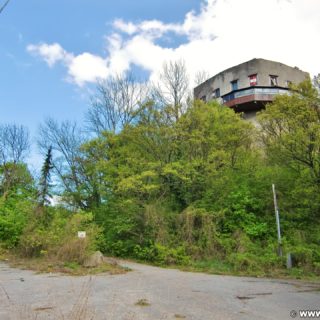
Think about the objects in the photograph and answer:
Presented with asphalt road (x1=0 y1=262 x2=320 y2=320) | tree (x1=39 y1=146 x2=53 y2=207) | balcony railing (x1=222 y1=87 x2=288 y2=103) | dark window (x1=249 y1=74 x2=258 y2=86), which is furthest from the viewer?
dark window (x1=249 y1=74 x2=258 y2=86)

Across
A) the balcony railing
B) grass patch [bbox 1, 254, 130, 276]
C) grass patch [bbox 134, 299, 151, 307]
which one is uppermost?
the balcony railing

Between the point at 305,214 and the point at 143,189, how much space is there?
911cm

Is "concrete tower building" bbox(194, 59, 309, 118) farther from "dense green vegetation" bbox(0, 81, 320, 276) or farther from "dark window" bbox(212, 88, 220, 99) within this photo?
"dense green vegetation" bbox(0, 81, 320, 276)

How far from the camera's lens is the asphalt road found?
6.32 metres

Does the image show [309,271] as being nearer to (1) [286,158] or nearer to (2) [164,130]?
(1) [286,158]

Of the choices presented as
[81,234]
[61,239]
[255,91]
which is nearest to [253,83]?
[255,91]

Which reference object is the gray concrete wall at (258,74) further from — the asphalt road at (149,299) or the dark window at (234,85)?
the asphalt road at (149,299)

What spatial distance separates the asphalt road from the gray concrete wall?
28.6 meters

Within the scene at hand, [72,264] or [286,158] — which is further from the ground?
[286,158]

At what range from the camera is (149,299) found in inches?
307

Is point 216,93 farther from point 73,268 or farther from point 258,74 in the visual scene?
point 73,268

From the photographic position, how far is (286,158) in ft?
57.1

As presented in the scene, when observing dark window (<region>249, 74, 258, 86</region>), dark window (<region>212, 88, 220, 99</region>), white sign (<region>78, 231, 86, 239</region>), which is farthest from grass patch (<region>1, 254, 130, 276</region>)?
dark window (<region>212, 88, 220, 99</region>)

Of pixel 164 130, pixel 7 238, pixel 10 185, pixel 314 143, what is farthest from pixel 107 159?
pixel 314 143
